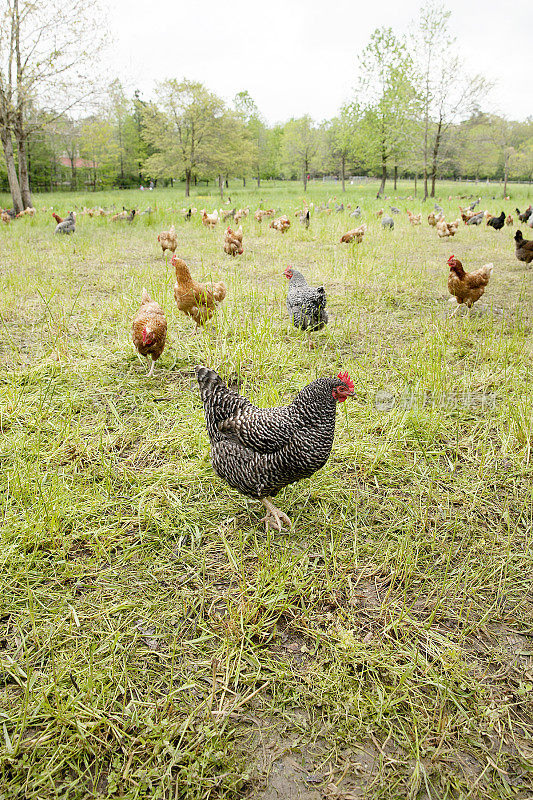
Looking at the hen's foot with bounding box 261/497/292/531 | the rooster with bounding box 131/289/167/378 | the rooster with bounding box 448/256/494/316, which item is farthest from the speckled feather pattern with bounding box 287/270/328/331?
the hen's foot with bounding box 261/497/292/531

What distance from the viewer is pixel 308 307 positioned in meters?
4.88

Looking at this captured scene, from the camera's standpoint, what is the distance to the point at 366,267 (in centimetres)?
799

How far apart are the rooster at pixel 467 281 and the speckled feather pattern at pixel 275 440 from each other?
14.2 ft

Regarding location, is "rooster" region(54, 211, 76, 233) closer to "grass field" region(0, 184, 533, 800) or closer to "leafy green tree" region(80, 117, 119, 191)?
"grass field" region(0, 184, 533, 800)

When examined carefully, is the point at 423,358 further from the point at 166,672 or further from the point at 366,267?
the point at 366,267

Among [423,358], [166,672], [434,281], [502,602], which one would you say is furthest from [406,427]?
[434,281]

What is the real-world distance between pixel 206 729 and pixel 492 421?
3.10 meters

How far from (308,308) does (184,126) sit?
28.6 metres

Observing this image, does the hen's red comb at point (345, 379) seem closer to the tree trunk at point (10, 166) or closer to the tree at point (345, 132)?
the tree trunk at point (10, 166)

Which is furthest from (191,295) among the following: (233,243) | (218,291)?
(233,243)

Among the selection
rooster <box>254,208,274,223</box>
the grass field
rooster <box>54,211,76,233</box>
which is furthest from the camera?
rooster <box>254,208,274,223</box>

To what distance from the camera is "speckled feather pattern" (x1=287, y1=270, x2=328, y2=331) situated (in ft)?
15.8

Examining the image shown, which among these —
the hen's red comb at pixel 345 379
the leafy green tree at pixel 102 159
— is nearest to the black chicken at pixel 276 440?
the hen's red comb at pixel 345 379

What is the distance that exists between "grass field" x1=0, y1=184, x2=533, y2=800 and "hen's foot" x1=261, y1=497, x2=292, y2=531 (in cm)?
7
